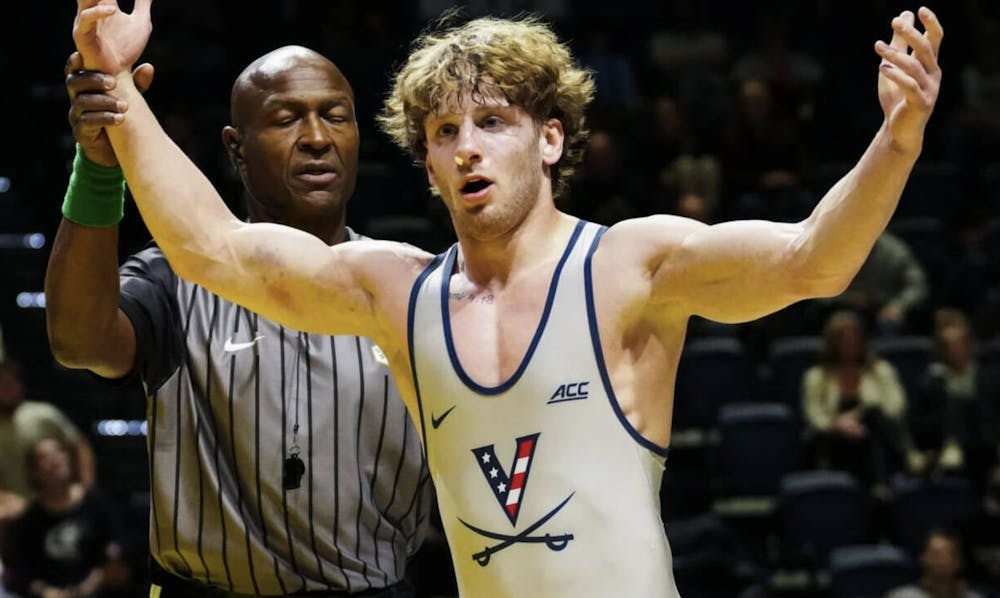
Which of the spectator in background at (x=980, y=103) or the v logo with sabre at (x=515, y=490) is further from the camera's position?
the spectator in background at (x=980, y=103)

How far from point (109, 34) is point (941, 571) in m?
6.17

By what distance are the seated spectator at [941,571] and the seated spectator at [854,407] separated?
904 mm

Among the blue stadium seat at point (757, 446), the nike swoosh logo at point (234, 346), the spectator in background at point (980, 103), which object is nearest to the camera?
the nike swoosh logo at point (234, 346)

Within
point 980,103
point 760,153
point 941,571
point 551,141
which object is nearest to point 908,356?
point 941,571

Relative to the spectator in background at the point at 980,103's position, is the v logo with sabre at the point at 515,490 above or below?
below

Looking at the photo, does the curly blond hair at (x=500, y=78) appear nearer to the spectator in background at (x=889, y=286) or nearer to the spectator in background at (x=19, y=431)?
the spectator in background at (x=19, y=431)

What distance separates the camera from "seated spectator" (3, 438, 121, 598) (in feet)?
27.3

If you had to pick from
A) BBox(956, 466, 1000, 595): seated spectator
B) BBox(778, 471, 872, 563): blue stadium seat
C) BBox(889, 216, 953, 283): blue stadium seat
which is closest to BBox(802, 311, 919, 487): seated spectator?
BBox(778, 471, 872, 563): blue stadium seat

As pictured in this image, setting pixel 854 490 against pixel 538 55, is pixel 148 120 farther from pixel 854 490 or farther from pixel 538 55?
pixel 854 490

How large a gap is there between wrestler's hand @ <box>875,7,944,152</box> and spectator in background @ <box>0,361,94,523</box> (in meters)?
6.69

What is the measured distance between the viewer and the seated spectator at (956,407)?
9328mm

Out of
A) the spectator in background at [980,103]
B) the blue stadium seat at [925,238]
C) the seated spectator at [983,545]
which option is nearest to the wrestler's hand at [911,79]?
the seated spectator at [983,545]

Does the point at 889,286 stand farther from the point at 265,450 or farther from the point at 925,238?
the point at 265,450

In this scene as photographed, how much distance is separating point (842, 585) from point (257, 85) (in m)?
5.30
